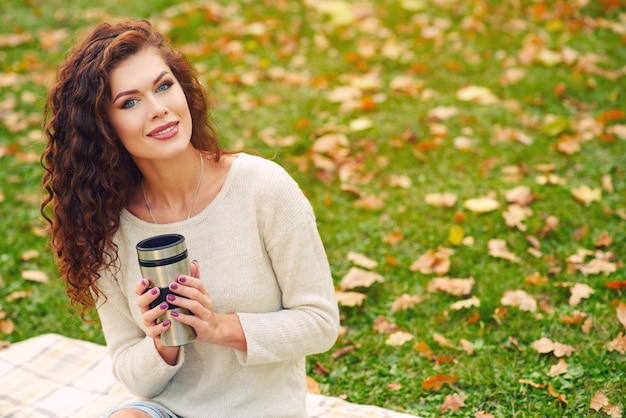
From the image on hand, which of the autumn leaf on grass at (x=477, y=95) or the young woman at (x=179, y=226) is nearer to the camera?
the young woman at (x=179, y=226)

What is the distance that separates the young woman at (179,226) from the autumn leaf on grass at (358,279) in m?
1.23

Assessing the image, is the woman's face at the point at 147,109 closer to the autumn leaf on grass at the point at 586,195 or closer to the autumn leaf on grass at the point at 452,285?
the autumn leaf on grass at the point at 452,285

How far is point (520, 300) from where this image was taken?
3322 millimetres

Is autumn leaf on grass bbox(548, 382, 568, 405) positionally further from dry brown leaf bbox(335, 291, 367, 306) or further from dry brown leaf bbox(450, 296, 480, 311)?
dry brown leaf bbox(335, 291, 367, 306)

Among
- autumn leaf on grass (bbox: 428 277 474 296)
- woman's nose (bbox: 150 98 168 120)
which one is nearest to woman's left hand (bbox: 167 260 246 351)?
woman's nose (bbox: 150 98 168 120)

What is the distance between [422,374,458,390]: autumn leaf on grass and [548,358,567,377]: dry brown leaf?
15.4 inches

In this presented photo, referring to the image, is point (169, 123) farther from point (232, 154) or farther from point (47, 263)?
point (47, 263)

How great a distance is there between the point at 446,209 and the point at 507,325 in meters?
1.06

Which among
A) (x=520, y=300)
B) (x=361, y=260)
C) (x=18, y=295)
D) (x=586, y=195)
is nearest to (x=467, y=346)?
(x=520, y=300)

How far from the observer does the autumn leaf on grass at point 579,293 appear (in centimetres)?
325

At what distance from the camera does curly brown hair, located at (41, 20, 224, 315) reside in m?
2.15

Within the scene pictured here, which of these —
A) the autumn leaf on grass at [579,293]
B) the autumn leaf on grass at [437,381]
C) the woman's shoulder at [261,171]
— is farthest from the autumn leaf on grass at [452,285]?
the woman's shoulder at [261,171]

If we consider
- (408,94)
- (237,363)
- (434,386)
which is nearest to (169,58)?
(237,363)

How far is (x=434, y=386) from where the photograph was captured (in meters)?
2.97
